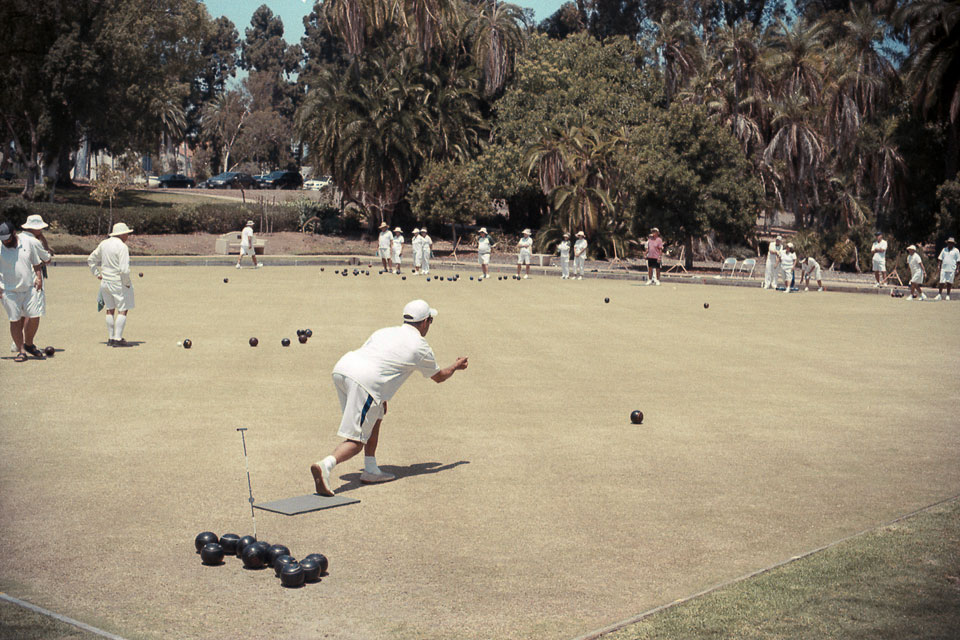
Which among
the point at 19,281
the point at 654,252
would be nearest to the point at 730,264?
the point at 654,252

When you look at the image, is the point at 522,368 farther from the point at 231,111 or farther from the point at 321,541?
the point at 231,111

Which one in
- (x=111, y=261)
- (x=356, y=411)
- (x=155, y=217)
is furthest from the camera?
(x=155, y=217)

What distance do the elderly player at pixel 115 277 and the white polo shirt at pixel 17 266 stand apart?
53.4 inches

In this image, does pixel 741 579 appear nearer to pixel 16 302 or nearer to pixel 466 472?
pixel 466 472

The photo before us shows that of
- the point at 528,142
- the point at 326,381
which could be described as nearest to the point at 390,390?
the point at 326,381

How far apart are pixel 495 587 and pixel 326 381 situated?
283 inches

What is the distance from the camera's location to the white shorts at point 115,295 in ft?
50.3

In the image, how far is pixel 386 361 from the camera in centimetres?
773

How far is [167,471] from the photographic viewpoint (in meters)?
8.27

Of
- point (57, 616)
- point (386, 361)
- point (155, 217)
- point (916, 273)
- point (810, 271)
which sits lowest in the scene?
point (57, 616)

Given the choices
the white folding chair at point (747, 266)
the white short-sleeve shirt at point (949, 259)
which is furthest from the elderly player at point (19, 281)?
the white folding chair at point (747, 266)

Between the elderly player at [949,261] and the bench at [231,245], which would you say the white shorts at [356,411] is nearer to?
the elderly player at [949,261]

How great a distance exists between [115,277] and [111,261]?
0.29m

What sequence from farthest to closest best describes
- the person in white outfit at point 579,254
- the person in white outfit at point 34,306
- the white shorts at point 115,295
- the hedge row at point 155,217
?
the hedge row at point 155,217 → the person in white outfit at point 579,254 → the white shorts at point 115,295 → the person in white outfit at point 34,306
